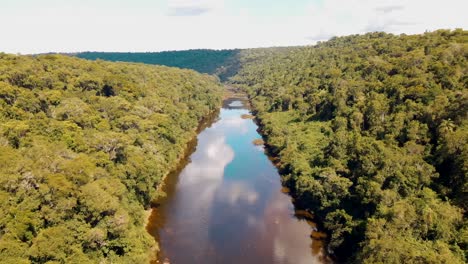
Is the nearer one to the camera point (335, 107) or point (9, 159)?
point (9, 159)

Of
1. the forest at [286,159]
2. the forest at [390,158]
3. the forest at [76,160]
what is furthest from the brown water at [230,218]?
the forest at [76,160]

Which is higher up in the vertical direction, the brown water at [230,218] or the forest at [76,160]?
the forest at [76,160]

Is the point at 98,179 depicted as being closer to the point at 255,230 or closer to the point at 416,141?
the point at 255,230

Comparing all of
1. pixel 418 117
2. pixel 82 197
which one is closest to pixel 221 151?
pixel 418 117

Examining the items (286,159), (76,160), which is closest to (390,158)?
(286,159)

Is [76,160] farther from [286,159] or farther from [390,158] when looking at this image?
[390,158]

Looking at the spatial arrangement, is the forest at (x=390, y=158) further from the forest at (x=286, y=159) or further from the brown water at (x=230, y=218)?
the brown water at (x=230, y=218)

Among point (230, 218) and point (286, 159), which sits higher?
point (286, 159)
